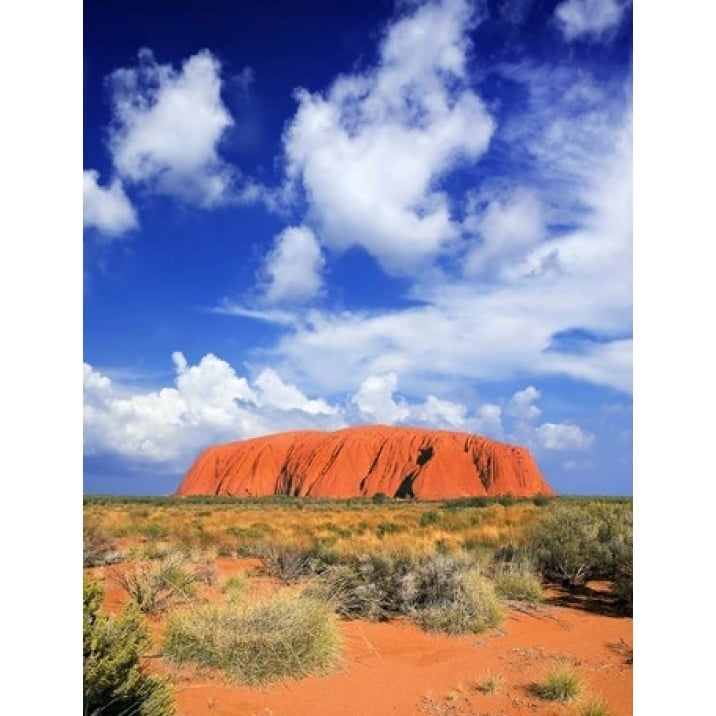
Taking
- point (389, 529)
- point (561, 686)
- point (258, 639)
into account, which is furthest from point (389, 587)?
point (389, 529)

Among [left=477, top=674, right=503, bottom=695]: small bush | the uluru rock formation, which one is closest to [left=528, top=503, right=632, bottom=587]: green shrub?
[left=477, top=674, right=503, bottom=695]: small bush

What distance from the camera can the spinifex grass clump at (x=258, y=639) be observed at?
3.40 metres

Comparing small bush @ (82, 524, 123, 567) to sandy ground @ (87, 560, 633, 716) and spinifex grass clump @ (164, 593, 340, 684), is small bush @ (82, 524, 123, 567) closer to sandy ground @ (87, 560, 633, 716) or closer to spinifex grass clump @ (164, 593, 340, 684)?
→ spinifex grass clump @ (164, 593, 340, 684)

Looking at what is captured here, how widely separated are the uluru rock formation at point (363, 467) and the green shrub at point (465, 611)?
15.6m

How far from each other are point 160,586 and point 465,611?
1922mm

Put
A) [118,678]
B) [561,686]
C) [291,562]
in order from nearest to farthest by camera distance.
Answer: [118,678] < [561,686] < [291,562]

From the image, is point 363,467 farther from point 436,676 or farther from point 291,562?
point 436,676

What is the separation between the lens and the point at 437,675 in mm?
3486

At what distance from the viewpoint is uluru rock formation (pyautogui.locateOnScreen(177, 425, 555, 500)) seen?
20281 mm

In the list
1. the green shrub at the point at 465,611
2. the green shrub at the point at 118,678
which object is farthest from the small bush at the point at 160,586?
the green shrub at the point at 465,611
